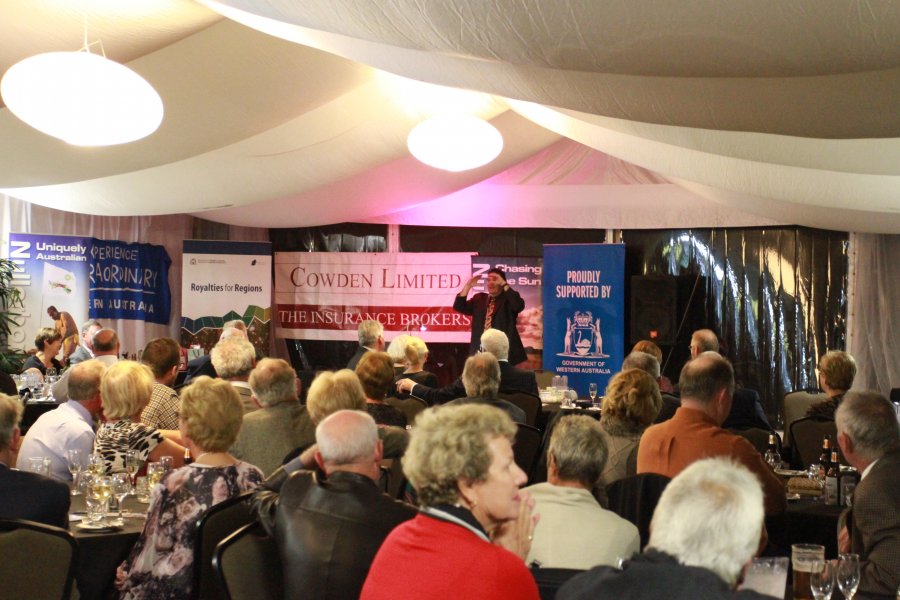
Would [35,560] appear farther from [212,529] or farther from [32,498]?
[212,529]

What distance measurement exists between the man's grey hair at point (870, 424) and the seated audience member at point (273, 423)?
2426mm

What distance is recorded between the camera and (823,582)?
2.93 m

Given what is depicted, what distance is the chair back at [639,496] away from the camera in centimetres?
384

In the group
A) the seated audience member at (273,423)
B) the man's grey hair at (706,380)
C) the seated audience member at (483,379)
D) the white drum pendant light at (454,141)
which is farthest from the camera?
the white drum pendant light at (454,141)

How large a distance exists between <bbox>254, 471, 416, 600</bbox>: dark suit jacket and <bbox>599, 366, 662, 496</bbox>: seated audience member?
1937 mm

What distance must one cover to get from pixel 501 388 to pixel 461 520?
17.2 ft

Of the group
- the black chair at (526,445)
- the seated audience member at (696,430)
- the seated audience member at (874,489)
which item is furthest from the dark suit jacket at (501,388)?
the seated audience member at (874,489)

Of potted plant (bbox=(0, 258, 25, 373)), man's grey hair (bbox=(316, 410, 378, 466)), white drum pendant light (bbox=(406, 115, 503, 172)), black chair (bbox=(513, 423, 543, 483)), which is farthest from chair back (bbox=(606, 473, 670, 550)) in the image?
potted plant (bbox=(0, 258, 25, 373))

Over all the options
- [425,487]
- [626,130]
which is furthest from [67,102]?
[425,487]

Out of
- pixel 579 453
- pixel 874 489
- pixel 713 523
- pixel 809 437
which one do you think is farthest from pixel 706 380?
pixel 713 523

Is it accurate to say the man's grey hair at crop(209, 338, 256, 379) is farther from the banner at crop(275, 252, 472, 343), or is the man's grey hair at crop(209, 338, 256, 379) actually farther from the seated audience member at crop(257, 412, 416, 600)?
the banner at crop(275, 252, 472, 343)

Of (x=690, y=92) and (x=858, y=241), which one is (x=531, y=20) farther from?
(x=858, y=241)

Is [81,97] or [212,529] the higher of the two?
[81,97]

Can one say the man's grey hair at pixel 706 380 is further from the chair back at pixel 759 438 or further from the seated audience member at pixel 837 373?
the seated audience member at pixel 837 373
